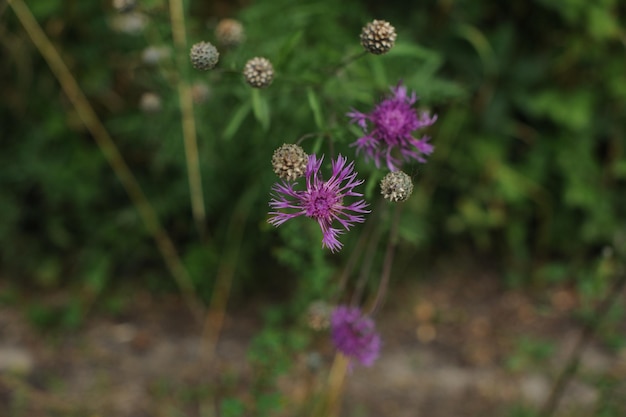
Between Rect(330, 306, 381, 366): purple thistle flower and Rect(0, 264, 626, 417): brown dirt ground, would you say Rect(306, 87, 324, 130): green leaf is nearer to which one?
Rect(330, 306, 381, 366): purple thistle flower

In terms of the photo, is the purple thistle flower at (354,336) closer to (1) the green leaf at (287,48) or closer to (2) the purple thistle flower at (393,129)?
(2) the purple thistle flower at (393,129)

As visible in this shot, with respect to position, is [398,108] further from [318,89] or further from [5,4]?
[5,4]

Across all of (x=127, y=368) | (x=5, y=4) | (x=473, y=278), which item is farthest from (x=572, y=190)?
(x=5, y=4)

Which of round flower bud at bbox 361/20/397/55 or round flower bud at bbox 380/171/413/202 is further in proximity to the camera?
round flower bud at bbox 361/20/397/55

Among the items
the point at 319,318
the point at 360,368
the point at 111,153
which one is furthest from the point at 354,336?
the point at 111,153

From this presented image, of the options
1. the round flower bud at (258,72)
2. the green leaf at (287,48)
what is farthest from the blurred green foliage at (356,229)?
the round flower bud at (258,72)

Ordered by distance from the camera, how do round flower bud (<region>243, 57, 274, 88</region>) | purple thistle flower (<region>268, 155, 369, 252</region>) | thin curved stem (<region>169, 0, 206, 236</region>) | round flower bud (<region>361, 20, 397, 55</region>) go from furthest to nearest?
thin curved stem (<region>169, 0, 206, 236</region>)
round flower bud (<region>243, 57, 274, 88</region>)
round flower bud (<region>361, 20, 397, 55</region>)
purple thistle flower (<region>268, 155, 369, 252</region>)

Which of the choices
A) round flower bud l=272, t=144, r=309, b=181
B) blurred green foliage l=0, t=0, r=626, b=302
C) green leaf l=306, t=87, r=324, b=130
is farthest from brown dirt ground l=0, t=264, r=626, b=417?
round flower bud l=272, t=144, r=309, b=181

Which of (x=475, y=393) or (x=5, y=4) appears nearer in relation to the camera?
(x=5, y=4)
